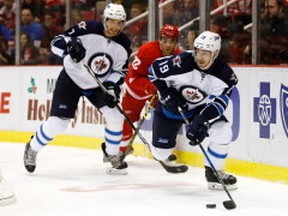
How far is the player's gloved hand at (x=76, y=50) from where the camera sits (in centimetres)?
504

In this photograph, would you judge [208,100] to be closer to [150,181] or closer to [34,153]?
[150,181]

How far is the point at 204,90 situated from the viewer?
15.6ft

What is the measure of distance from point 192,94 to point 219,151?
39 centimetres

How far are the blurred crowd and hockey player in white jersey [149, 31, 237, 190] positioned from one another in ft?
2.84

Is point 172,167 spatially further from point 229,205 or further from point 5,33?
point 5,33

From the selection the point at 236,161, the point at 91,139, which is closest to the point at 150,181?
the point at 236,161

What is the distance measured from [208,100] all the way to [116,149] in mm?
944

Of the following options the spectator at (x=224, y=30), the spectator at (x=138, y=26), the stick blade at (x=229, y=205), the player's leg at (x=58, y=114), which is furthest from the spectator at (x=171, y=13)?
the stick blade at (x=229, y=205)

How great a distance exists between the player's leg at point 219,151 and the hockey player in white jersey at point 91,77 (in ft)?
2.61

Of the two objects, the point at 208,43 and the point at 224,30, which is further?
the point at 224,30

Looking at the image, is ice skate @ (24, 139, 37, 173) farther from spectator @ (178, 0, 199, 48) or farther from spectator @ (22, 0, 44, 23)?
spectator @ (22, 0, 44, 23)

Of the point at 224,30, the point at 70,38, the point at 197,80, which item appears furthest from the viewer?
the point at 224,30

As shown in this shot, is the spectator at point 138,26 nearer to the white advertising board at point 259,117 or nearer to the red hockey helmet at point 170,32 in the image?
the white advertising board at point 259,117

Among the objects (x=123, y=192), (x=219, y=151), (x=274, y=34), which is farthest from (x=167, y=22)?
(x=123, y=192)
